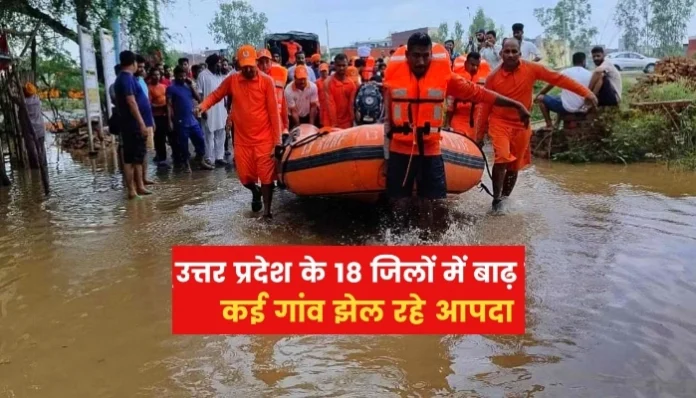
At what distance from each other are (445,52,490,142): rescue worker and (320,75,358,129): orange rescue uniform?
1.21 m

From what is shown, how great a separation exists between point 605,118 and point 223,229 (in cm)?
560

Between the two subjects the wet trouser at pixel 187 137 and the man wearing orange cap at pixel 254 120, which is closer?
the man wearing orange cap at pixel 254 120

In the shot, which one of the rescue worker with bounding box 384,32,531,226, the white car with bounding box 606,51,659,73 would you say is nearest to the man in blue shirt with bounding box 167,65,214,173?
the rescue worker with bounding box 384,32,531,226

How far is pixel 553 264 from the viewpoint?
14.9ft

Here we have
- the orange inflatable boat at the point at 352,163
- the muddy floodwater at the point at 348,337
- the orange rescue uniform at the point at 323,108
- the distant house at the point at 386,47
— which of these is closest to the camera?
the muddy floodwater at the point at 348,337

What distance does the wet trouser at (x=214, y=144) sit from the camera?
9.30 metres

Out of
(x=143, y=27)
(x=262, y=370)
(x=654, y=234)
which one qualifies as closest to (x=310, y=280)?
(x=262, y=370)

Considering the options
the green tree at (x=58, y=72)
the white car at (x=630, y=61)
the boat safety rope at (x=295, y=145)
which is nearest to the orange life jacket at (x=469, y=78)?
the boat safety rope at (x=295, y=145)

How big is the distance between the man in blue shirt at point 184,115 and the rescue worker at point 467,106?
3288mm

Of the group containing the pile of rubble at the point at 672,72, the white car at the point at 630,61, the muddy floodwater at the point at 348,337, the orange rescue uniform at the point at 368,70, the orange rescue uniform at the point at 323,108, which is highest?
the white car at the point at 630,61

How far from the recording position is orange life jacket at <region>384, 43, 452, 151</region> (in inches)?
192

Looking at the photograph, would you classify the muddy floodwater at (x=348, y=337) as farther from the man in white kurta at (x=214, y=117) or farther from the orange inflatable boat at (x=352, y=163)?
the man in white kurta at (x=214, y=117)

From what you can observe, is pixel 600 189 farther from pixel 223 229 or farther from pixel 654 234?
pixel 223 229

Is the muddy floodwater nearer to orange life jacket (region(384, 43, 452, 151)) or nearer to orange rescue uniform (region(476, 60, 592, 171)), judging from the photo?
orange rescue uniform (region(476, 60, 592, 171))
